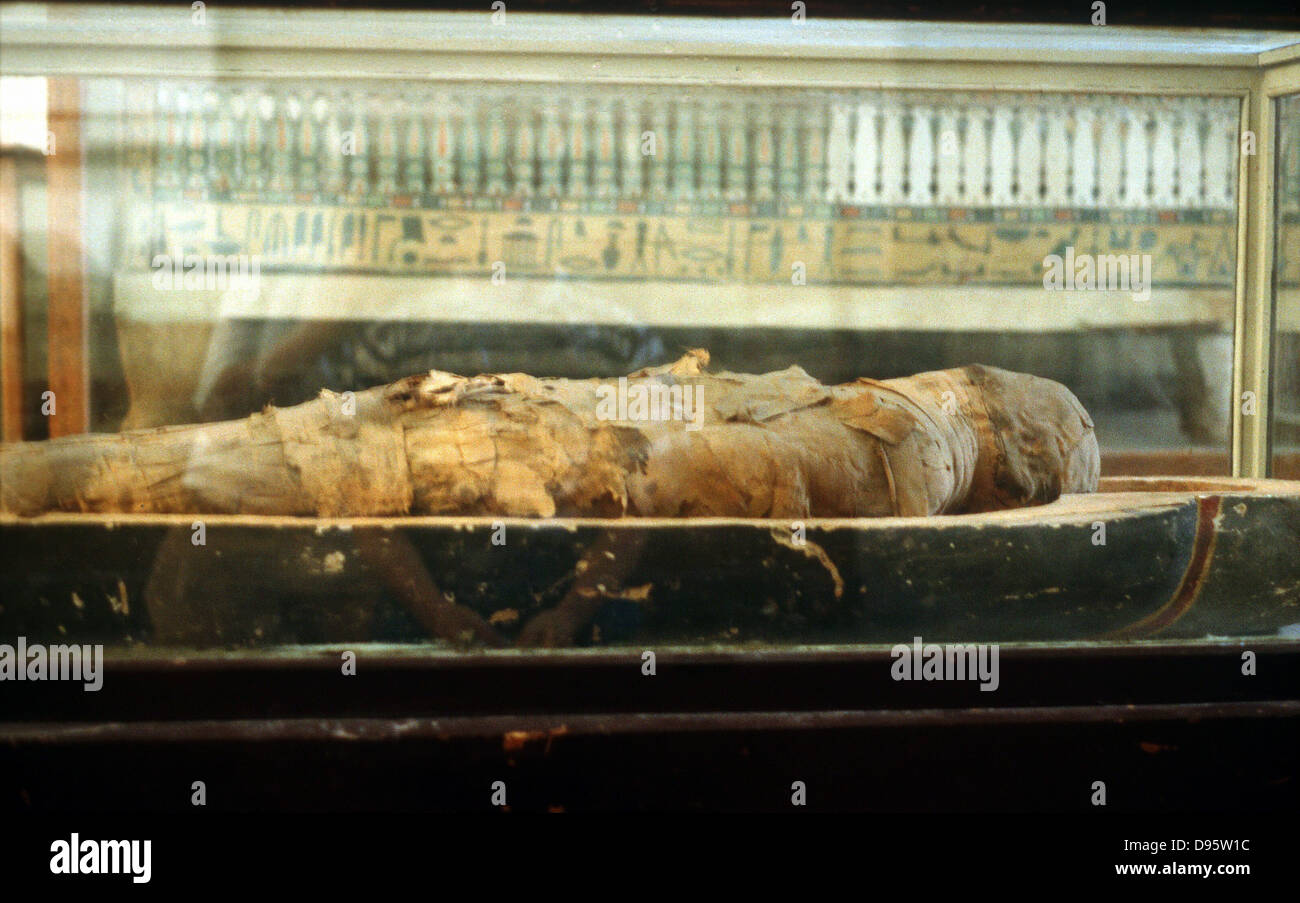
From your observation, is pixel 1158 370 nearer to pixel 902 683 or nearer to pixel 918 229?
pixel 918 229

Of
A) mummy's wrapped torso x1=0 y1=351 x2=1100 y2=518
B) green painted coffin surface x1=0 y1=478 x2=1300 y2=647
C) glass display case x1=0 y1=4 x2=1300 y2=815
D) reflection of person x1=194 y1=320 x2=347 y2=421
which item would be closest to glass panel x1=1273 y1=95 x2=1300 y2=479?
glass display case x1=0 y1=4 x2=1300 y2=815

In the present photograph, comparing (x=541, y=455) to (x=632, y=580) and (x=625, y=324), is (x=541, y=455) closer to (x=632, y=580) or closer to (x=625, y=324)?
(x=632, y=580)

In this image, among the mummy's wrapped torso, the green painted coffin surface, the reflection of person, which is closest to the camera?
the green painted coffin surface

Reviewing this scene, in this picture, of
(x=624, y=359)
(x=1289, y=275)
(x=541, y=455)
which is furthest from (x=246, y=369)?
(x=1289, y=275)

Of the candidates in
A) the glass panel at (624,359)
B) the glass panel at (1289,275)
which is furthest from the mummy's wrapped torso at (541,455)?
the glass panel at (1289,275)

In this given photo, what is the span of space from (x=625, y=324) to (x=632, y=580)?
76cm

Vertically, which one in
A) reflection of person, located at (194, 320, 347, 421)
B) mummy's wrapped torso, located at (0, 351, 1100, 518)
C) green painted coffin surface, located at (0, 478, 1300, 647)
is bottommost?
green painted coffin surface, located at (0, 478, 1300, 647)

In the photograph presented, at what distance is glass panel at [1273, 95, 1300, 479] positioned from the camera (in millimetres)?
2553

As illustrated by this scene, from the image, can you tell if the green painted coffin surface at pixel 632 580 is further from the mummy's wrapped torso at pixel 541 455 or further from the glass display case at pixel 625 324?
the mummy's wrapped torso at pixel 541 455

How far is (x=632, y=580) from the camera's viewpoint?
2.07 metres

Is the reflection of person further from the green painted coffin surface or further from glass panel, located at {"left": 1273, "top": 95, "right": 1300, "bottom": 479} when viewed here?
glass panel, located at {"left": 1273, "top": 95, "right": 1300, "bottom": 479}

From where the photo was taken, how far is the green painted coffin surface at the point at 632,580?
2.00 metres

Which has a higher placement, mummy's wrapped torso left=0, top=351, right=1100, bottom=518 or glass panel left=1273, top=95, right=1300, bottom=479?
glass panel left=1273, top=95, right=1300, bottom=479

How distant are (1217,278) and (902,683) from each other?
1.57m
